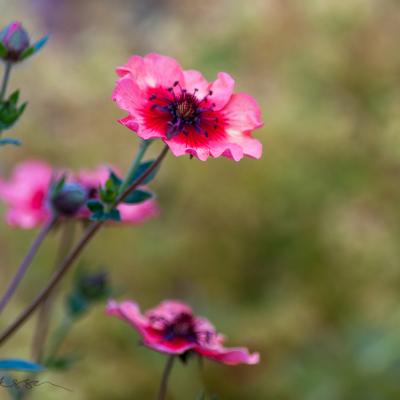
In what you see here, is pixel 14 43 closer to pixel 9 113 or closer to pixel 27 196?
pixel 9 113

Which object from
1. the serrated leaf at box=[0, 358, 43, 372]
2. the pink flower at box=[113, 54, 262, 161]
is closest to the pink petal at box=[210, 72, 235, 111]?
the pink flower at box=[113, 54, 262, 161]

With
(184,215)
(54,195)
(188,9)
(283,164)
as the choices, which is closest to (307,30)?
(283,164)

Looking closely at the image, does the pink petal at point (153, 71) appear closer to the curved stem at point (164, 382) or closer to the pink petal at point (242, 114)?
the pink petal at point (242, 114)

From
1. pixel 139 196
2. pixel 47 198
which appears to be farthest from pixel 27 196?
pixel 139 196

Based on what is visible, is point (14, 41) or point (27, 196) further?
point (27, 196)

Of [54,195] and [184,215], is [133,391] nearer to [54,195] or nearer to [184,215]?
[184,215]

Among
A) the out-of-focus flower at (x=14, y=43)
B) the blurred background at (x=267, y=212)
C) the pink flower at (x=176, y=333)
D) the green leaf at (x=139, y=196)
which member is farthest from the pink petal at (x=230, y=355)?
the blurred background at (x=267, y=212)

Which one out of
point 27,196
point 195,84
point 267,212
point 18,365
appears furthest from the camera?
point 267,212
